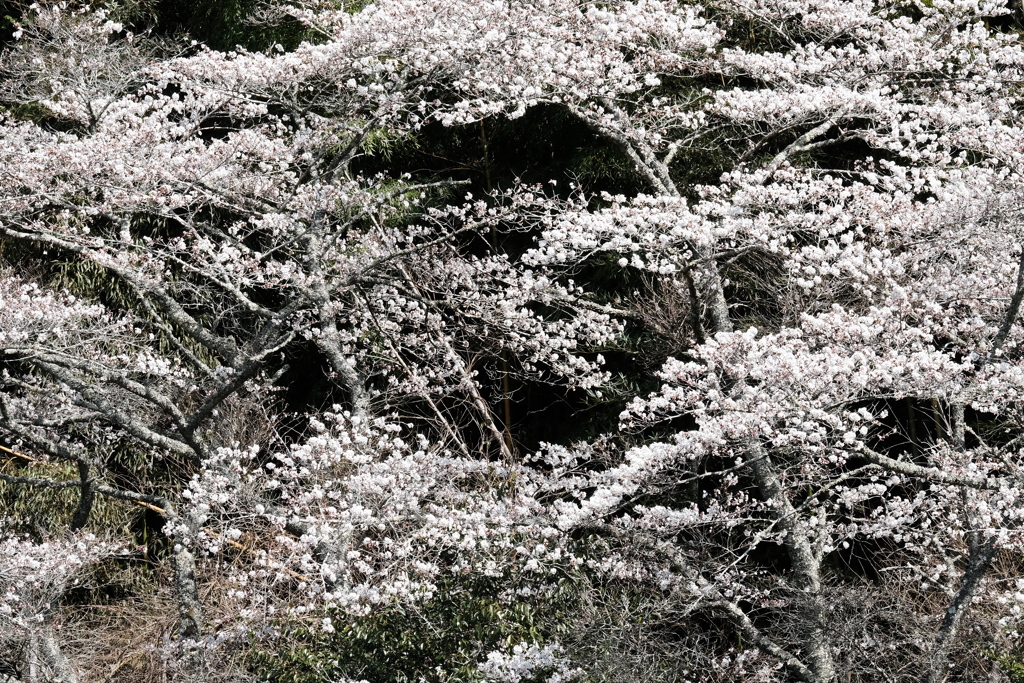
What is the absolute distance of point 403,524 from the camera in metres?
4.58

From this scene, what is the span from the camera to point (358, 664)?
4023mm

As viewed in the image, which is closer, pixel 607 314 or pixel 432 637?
pixel 432 637

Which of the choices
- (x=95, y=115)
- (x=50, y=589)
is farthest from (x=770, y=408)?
(x=95, y=115)

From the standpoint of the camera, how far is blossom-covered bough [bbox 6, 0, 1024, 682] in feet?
13.0

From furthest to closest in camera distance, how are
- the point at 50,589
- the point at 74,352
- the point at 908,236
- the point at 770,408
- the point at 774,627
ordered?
the point at 74,352 < the point at 50,589 < the point at 774,627 < the point at 908,236 < the point at 770,408

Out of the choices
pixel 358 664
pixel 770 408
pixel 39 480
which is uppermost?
pixel 770 408

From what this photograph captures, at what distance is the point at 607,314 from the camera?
6137mm

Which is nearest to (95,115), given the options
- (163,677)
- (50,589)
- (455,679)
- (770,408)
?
(50,589)

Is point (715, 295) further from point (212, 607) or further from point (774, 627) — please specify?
point (212, 607)

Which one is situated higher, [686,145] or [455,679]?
[686,145]

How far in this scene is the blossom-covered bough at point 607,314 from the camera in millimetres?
3969

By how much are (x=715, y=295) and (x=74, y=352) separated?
152 inches

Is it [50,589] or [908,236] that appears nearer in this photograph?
[908,236]

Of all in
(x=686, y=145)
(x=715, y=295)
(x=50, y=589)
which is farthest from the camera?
(x=686, y=145)
